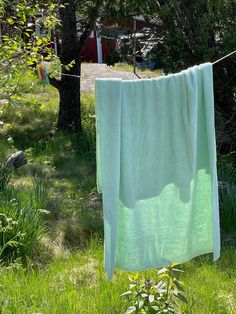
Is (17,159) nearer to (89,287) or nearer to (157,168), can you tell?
(89,287)

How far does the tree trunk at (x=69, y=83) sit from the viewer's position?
8.84 m

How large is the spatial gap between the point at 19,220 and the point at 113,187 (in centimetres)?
164

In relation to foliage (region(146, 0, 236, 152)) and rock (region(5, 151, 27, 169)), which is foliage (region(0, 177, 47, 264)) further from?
foliage (region(146, 0, 236, 152))

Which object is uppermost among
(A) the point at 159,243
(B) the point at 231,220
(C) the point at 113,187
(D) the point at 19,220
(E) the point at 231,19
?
(E) the point at 231,19

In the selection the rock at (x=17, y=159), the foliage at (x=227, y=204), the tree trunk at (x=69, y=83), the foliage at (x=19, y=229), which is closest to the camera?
the foliage at (x=19, y=229)

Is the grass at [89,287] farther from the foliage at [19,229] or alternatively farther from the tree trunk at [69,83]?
the tree trunk at [69,83]

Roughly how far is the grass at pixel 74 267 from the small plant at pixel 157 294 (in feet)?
1.01

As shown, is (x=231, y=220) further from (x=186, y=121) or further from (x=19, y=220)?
(x=186, y=121)

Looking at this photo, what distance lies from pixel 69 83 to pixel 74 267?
5.53m

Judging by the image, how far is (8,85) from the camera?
448cm

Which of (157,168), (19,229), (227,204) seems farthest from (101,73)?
(157,168)

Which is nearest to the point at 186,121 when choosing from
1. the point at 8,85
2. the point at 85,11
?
the point at 8,85

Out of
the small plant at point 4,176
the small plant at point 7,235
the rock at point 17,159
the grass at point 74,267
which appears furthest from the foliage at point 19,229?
the rock at point 17,159

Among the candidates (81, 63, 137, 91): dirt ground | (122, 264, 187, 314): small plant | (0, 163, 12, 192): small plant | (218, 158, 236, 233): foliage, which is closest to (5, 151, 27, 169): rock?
(0, 163, 12, 192): small plant
